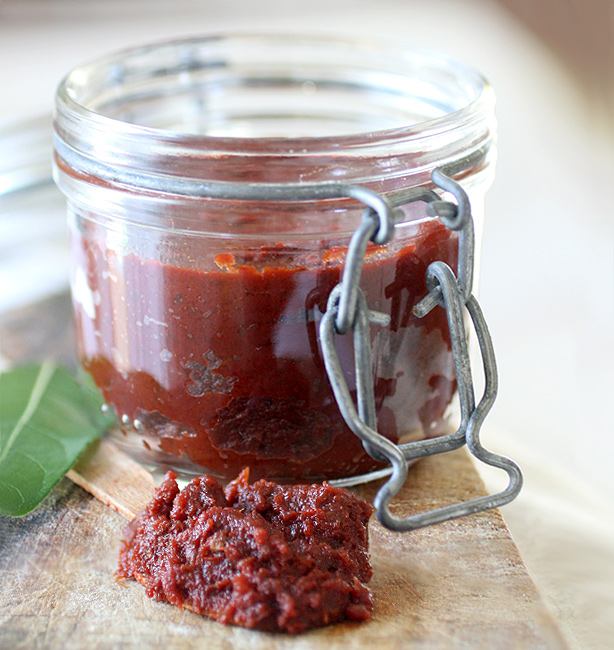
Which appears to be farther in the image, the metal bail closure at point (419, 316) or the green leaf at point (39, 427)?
the green leaf at point (39, 427)

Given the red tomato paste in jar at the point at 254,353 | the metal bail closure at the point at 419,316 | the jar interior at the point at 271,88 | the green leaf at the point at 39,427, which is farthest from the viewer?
the jar interior at the point at 271,88

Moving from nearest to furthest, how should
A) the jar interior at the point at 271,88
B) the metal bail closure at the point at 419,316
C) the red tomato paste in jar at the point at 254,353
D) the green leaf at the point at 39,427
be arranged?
1. the metal bail closure at the point at 419,316
2. the red tomato paste in jar at the point at 254,353
3. the green leaf at the point at 39,427
4. the jar interior at the point at 271,88

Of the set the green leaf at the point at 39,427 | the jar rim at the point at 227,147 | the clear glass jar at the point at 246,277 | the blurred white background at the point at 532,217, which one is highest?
the jar rim at the point at 227,147

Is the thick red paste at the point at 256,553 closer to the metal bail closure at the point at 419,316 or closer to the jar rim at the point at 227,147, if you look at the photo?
the metal bail closure at the point at 419,316

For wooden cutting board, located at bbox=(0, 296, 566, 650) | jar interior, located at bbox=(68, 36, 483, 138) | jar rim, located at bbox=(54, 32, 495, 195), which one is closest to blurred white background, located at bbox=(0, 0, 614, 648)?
wooden cutting board, located at bbox=(0, 296, 566, 650)

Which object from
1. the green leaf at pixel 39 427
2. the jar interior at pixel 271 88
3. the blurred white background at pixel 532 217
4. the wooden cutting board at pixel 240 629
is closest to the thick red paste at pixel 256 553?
the wooden cutting board at pixel 240 629

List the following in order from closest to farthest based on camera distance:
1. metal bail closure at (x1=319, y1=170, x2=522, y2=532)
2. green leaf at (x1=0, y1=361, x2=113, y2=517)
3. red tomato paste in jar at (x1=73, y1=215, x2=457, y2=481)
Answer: metal bail closure at (x1=319, y1=170, x2=522, y2=532) → red tomato paste in jar at (x1=73, y1=215, x2=457, y2=481) → green leaf at (x1=0, y1=361, x2=113, y2=517)

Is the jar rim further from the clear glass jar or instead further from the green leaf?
the green leaf
